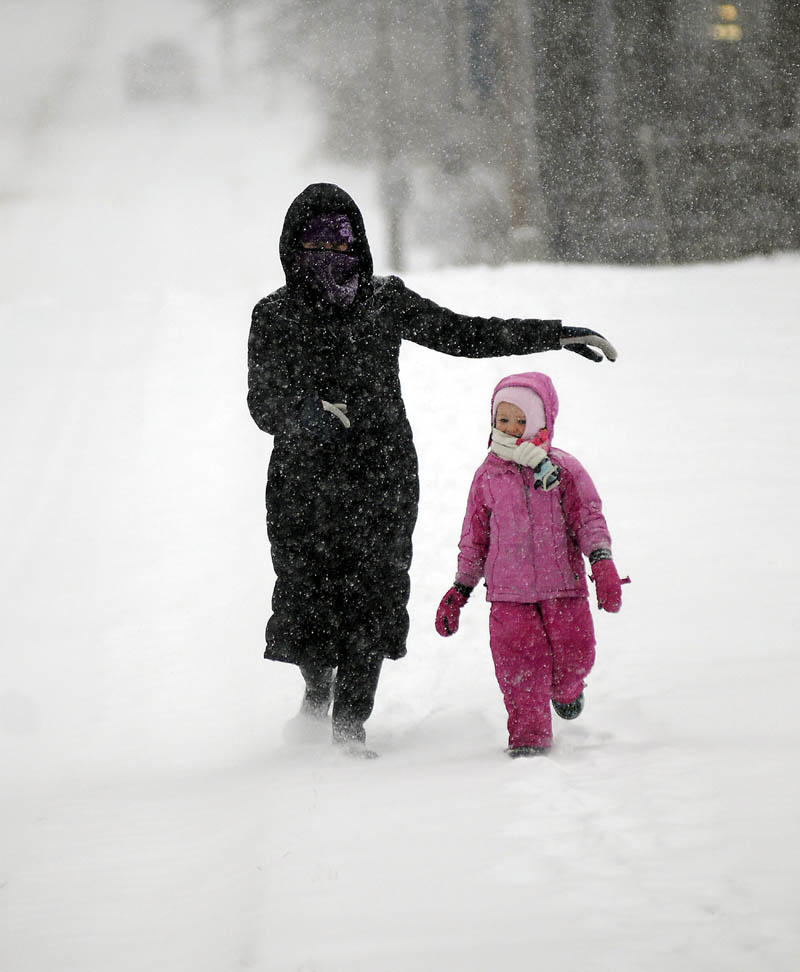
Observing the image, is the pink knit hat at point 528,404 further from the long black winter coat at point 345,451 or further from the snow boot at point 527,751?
the snow boot at point 527,751

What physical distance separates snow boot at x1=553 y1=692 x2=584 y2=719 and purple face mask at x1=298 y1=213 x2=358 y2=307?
4.38 feet

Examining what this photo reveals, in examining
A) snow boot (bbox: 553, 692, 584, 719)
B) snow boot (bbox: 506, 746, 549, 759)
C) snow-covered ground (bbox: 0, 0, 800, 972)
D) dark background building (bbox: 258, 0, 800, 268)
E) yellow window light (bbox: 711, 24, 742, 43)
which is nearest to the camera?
snow-covered ground (bbox: 0, 0, 800, 972)

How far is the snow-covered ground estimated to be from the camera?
6.90 feet

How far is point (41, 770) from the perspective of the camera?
12.5 feet

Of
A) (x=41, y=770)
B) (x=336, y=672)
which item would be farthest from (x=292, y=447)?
(x=41, y=770)

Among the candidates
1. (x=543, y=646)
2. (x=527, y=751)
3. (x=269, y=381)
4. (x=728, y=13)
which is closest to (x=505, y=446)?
(x=543, y=646)

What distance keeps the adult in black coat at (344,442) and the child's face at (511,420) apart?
0.18 meters

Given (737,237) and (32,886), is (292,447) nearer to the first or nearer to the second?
(32,886)

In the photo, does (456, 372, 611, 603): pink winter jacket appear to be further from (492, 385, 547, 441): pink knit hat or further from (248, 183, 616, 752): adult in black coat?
(248, 183, 616, 752): adult in black coat

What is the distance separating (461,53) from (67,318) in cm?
809

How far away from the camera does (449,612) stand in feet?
11.3

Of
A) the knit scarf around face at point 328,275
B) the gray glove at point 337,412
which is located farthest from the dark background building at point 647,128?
the gray glove at point 337,412

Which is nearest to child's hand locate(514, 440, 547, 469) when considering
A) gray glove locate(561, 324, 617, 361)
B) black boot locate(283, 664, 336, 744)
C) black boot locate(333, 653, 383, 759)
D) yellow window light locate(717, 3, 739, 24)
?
gray glove locate(561, 324, 617, 361)

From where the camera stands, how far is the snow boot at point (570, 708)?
138 inches
